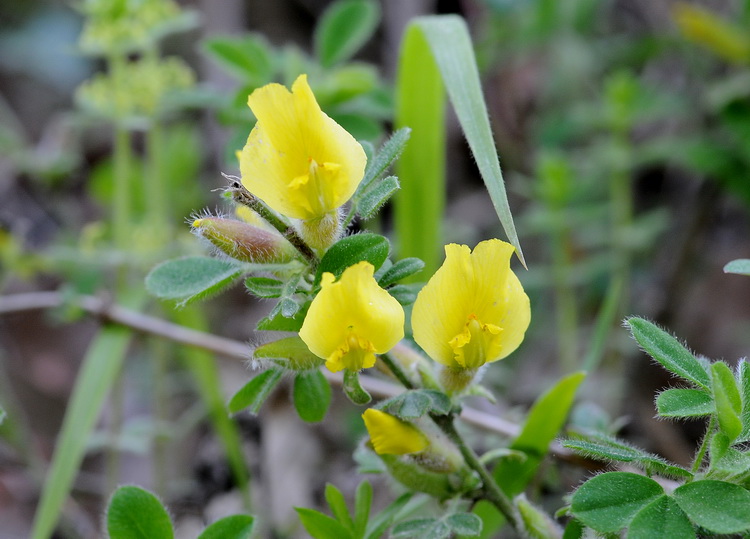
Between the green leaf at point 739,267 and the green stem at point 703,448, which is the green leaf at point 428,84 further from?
the green stem at point 703,448

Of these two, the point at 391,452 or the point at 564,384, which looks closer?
the point at 391,452

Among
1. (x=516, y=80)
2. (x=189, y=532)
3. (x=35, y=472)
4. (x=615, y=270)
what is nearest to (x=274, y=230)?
(x=189, y=532)

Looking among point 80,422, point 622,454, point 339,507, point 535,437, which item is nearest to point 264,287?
point 339,507

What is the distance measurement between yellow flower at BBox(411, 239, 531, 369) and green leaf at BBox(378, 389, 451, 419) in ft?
0.13

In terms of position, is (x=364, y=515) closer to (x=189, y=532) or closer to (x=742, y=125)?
(x=189, y=532)

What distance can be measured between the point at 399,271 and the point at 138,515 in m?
0.39

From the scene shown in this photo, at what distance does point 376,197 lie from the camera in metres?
0.71

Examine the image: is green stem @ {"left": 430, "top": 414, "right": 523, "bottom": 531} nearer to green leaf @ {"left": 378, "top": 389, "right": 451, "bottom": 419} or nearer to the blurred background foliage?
green leaf @ {"left": 378, "top": 389, "right": 451, "bottom": 419}

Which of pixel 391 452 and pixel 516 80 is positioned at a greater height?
pixel 391 452

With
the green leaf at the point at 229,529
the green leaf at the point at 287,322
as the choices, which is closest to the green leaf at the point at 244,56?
the green leaf at the point at 287,322

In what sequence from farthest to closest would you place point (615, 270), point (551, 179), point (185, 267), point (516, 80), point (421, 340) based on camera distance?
point (516, 80) → point (615, 270) → point (551, 179) → point (185, 267) → point (421, 340)

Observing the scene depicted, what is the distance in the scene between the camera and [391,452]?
737mm

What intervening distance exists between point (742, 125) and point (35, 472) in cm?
206

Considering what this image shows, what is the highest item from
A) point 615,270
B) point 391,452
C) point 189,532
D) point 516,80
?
point 391,452
